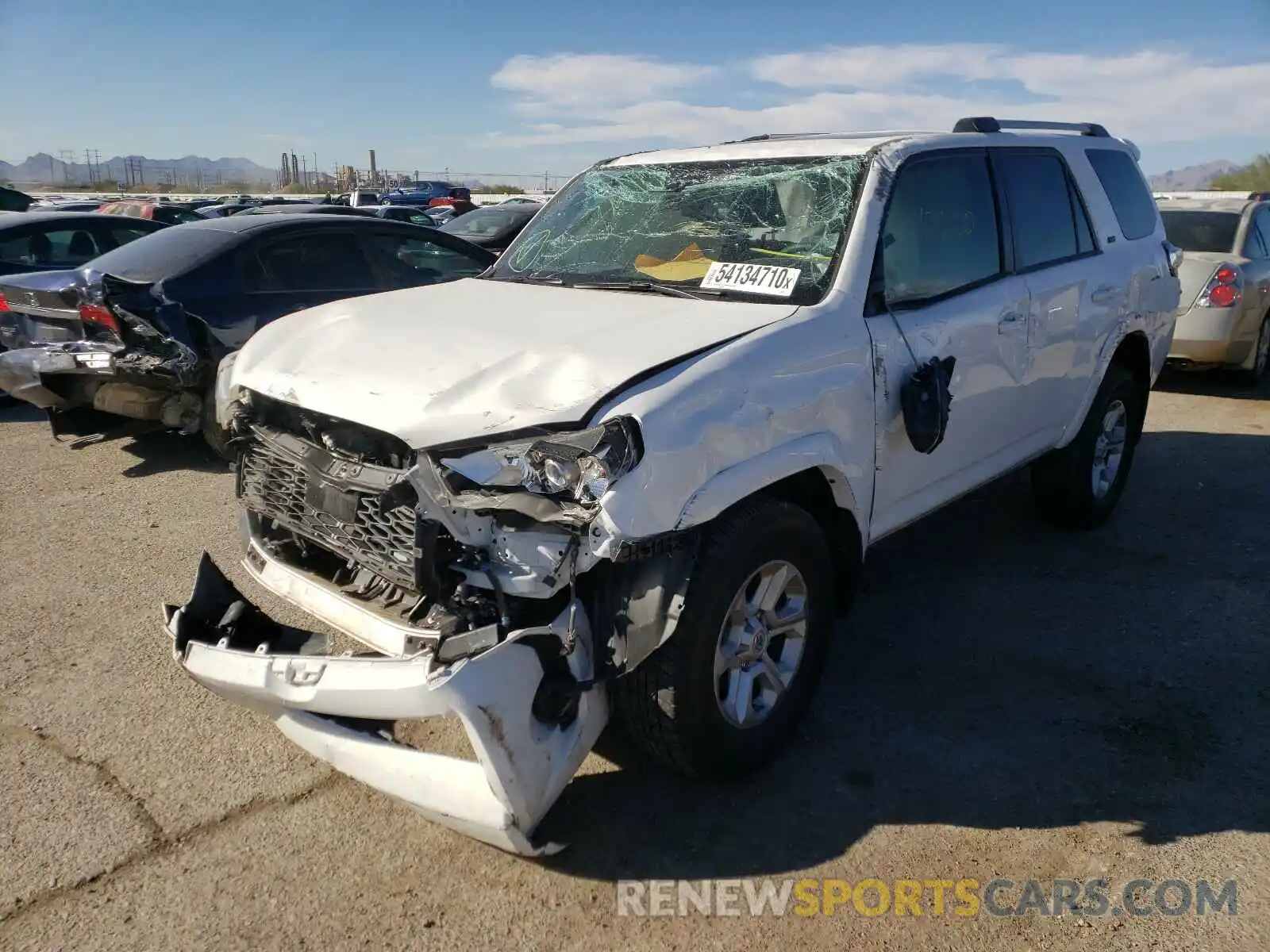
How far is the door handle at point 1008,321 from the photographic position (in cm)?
402

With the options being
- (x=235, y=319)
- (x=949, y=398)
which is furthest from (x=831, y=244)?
(x=235, y=319)

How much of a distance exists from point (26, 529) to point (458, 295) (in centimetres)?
318

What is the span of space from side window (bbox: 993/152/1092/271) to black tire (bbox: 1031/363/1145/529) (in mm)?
853

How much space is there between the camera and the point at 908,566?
16.4ft

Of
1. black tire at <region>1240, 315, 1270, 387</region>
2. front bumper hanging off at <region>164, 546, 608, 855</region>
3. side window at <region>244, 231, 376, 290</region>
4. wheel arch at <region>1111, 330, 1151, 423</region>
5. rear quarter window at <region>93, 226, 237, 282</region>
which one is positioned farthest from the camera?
black tire at <region>1240, 315, 1270, 387</region>

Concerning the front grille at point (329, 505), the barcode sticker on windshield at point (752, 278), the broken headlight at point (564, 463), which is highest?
the barcode sticker on windshield at point (752, 278)

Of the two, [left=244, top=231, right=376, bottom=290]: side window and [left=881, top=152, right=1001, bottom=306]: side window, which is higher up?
[left=881, top=152, right=1001, bottom=306]: side window

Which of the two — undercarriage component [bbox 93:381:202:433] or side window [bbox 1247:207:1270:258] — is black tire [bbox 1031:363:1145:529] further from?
undercarriage component [bbox 93:381:202:433]

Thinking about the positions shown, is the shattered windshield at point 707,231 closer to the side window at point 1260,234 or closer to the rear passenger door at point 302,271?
the rear passenger door at point 302,271

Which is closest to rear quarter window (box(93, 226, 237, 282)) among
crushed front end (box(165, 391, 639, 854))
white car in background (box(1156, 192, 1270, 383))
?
crushed front end (box(165, 391, 639, 854))

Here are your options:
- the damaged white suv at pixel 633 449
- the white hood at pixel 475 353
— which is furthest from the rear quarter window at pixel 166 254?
the white hood at pixel 475 353

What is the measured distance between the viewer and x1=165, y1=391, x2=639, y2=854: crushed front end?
241 centimetres

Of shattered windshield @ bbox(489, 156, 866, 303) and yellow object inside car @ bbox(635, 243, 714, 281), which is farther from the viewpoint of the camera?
yellow object inside car @ bbox(635, 243, 714, 281)

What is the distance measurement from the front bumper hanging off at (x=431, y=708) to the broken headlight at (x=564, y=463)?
12.5 inches
